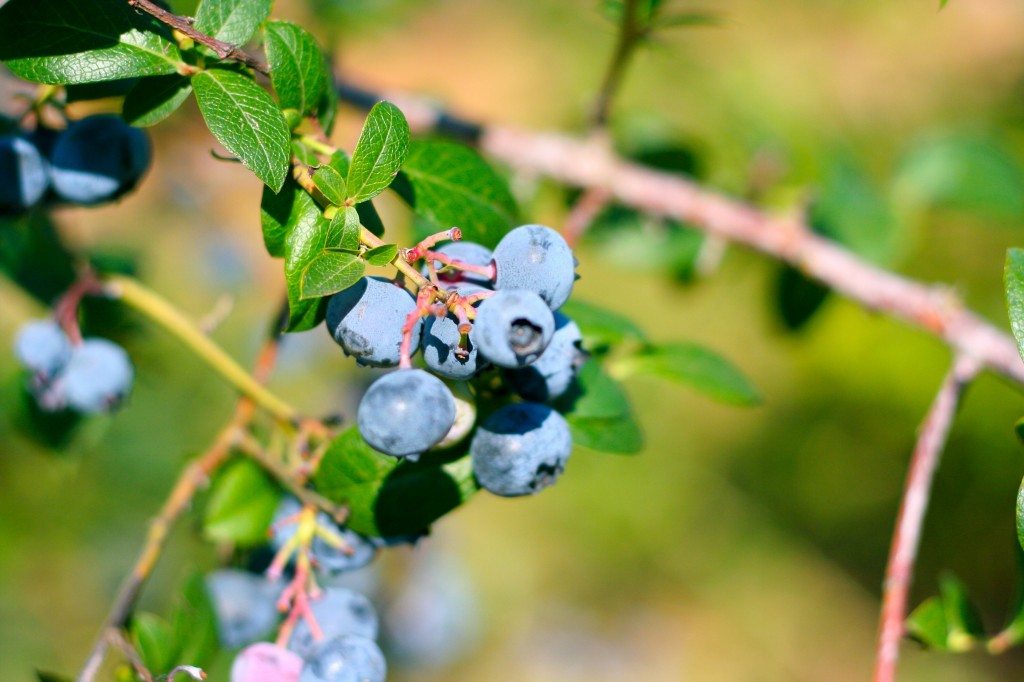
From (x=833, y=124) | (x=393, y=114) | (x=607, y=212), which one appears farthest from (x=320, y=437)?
(x=833, y=124)

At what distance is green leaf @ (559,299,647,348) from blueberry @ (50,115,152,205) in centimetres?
70

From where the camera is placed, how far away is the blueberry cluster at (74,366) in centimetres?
141

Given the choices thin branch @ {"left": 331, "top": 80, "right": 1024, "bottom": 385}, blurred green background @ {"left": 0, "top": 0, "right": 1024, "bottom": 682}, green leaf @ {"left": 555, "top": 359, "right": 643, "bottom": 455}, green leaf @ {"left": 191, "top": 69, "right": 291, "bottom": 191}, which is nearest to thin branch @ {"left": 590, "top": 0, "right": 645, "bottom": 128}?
thin branch @ {"left": 331, "top": 80, "right": 1024, "bottom": 385}

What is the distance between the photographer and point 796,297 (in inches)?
83.4

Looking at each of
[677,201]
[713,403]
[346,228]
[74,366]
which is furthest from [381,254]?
[713,403]

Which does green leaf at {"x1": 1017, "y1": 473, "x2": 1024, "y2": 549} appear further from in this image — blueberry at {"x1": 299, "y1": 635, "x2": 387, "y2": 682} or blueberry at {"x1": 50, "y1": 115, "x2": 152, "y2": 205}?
blueberry at {"x1": 50, "y1": 115, "x2": 152, "y2": 205}

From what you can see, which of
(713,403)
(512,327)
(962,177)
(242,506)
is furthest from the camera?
(713,403)

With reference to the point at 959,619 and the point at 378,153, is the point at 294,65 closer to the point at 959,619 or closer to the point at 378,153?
the point at 378,153

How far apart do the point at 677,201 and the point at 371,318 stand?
52.1 inches

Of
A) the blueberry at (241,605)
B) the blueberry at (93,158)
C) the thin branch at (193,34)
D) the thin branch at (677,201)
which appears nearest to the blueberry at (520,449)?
the thin branch at (193,34)

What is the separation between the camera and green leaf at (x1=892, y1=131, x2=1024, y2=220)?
2191 mm

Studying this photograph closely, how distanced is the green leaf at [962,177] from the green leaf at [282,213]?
2.05 meters

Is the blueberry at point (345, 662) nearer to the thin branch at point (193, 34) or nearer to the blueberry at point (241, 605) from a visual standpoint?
the blueberry at point (241, 605)

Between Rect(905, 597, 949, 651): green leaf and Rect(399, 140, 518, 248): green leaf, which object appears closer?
Rect(399, 140, 518, 248): green leaf
